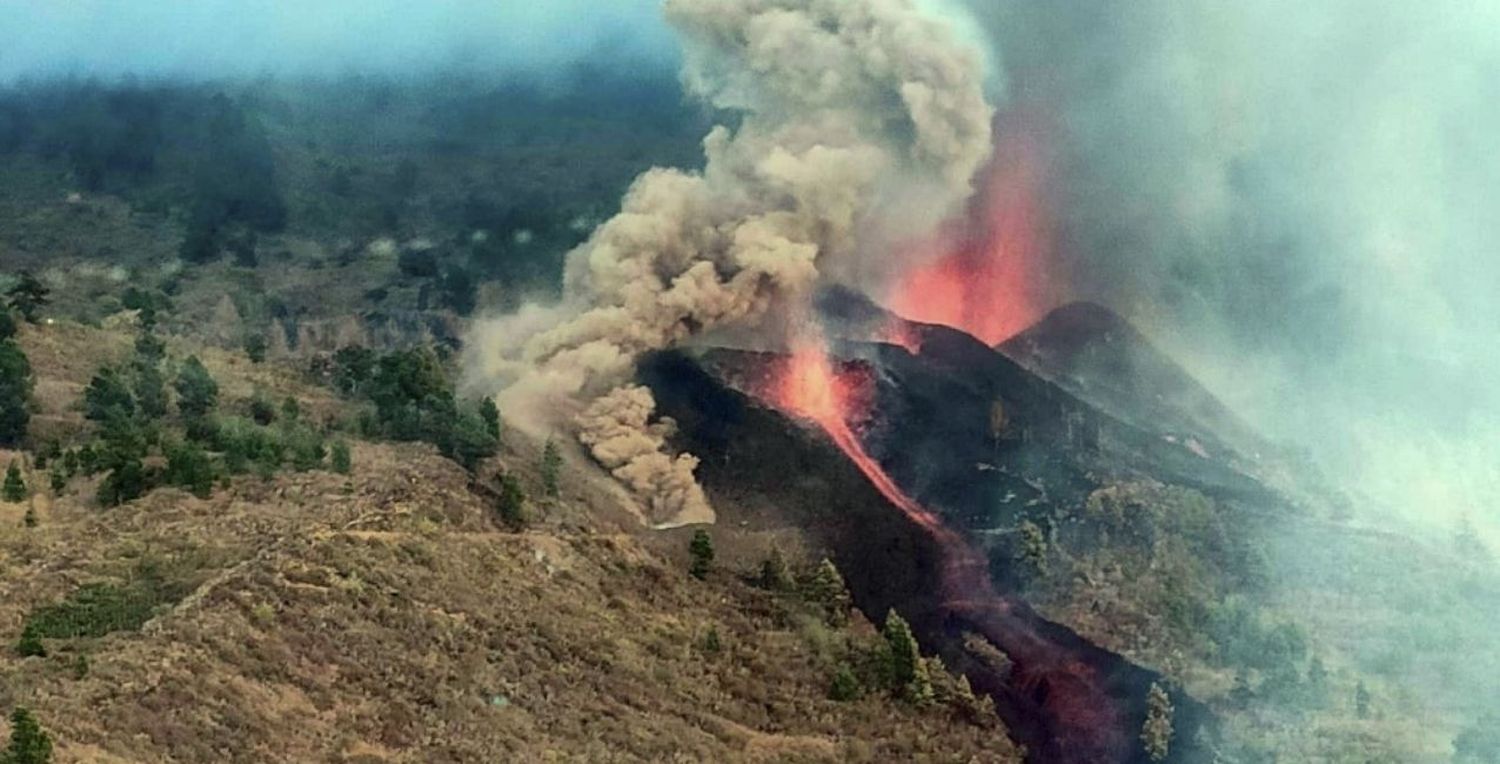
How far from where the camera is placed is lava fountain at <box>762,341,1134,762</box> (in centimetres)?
6019

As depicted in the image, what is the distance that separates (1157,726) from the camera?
5988 centimetres

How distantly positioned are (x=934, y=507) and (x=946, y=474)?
2.55m

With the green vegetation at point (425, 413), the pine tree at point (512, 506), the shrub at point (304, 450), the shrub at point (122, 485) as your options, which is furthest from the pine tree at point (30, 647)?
the green vegetation at point (425, 413)

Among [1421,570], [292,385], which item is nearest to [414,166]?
[292,385]

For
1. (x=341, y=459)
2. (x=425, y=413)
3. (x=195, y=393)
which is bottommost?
(x=341, y=459)

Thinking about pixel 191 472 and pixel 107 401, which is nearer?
pixel 191 472

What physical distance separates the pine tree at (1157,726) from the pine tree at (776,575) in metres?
12.9

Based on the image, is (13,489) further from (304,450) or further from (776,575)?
(776,575)

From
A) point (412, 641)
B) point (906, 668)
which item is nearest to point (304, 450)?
point (412, 641)

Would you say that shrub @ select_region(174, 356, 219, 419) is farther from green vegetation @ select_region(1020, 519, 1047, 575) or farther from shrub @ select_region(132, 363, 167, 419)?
green vegetation @ select_region(1020, 519, 1047, 575)

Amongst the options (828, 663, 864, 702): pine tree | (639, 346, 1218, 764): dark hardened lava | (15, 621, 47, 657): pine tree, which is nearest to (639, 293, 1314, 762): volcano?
(639, 346, 1218, 764): dark hardened lava

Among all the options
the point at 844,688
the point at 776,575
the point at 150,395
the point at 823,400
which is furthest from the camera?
the point at 823,400

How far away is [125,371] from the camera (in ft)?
262

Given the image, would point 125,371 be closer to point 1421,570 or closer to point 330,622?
point 330,622
